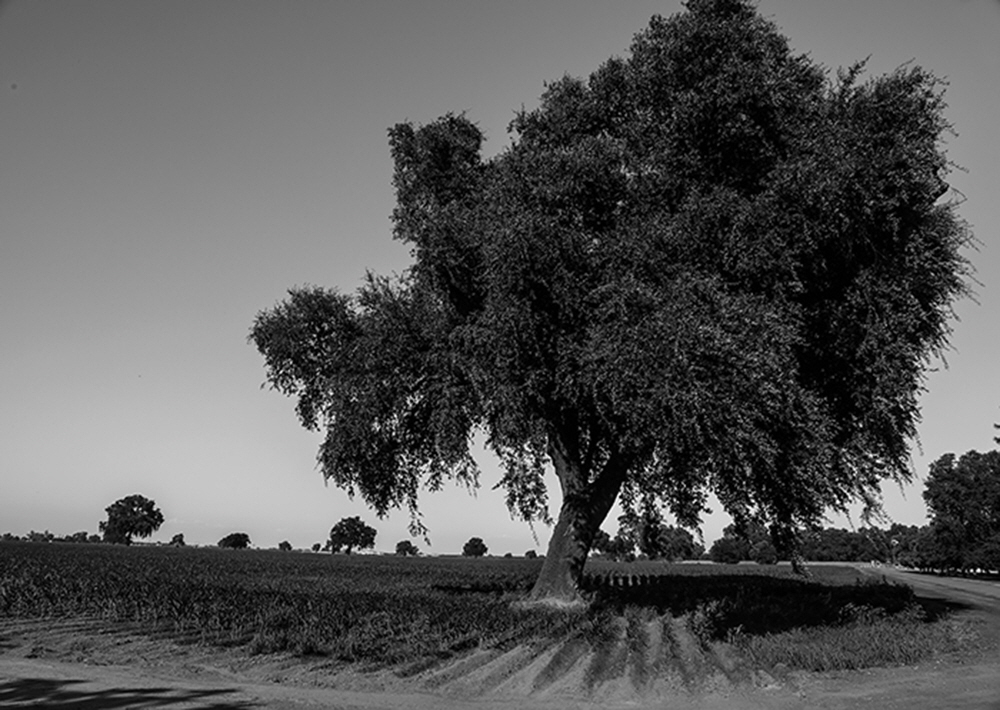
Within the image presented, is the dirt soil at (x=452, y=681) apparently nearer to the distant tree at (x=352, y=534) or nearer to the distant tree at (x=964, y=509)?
the distant tree at (x=964, y=509)

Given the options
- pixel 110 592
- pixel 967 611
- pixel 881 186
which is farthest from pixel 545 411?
pixel 967 611

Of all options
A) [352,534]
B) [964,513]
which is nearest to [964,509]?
[964,513]

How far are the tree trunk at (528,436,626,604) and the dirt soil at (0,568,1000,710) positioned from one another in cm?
632

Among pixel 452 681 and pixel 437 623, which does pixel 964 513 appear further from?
pixel 452 681

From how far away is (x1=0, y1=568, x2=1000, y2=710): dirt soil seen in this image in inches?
417

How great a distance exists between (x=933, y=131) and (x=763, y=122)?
14.2 ft

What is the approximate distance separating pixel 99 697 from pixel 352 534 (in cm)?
18707

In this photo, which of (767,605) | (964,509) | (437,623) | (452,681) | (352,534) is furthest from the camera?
(352,534)

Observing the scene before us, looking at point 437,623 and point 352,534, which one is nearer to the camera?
point 437,623

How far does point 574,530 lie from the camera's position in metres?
22.2

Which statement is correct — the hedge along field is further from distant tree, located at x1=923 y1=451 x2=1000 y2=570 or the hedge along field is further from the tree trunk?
distant tree, located at x1=923 y1=451 x2=1000 y2=570

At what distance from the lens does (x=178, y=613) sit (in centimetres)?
1739

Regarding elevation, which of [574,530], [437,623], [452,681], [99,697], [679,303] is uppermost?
[679,303]

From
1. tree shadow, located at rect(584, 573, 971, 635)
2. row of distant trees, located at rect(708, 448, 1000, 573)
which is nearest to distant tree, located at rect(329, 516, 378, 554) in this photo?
row of distant trees, located at rect(708, 448, 1000, 573)
